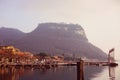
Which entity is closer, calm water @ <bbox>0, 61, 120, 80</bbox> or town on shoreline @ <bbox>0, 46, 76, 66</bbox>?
calm water @ <bbox>0, 61, 120, 80</bbox>

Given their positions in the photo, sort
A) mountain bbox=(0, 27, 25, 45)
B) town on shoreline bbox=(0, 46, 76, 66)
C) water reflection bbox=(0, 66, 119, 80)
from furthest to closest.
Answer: town on shoreline bbox=(0, 46, 76, 66), water reflection bbox=(0, 66, 119, 80), mountain bbox=(0, 27, 25, 45)

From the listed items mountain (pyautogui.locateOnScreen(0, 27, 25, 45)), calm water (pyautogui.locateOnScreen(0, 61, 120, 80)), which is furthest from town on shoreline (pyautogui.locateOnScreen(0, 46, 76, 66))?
calm water (pyautogui.locateOnScreen(0, 61, 120, 80))

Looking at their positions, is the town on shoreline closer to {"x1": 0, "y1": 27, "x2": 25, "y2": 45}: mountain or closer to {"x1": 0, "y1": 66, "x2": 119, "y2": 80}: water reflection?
{"x1": 0, "y1": 27, "x2": 25, "y2": 45}: mountain

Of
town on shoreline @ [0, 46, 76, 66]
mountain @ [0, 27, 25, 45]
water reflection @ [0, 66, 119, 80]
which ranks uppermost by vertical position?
mountain @ [0, 27, 25, 45]

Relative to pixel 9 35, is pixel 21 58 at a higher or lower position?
lower

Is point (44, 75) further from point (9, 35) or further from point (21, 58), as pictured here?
point (21, 58)

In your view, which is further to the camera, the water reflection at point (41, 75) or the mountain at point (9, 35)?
the water reflection at point (41, 75)

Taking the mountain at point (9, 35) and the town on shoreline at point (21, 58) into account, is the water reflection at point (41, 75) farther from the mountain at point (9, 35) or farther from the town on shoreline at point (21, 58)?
the mountain at point (9, 35)

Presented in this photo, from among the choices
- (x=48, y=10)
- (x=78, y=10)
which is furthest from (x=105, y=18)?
(x=48, y=10)

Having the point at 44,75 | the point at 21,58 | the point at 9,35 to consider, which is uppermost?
the point at 9,35

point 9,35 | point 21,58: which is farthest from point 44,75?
point 21,58

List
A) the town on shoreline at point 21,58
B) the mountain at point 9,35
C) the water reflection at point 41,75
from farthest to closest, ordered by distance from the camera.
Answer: the town on shoreline at point 21,58 → the water reflection at point 41,75 → the mountain at point 9,35

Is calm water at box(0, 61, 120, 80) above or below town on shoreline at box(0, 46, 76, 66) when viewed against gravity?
below

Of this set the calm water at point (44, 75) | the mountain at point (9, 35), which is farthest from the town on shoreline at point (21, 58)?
the calm water at point (44, 75)
